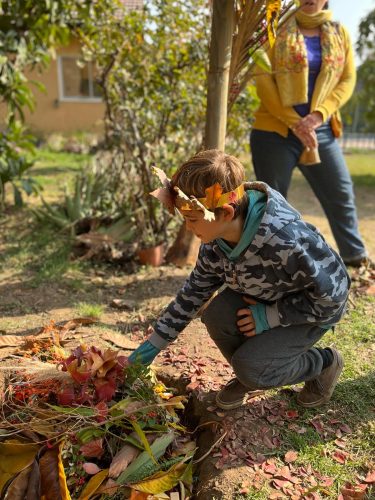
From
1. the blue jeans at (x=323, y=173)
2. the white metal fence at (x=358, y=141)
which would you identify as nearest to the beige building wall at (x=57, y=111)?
the white metal fence at (x=358, y=141)

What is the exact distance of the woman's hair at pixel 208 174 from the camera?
1.75 meters

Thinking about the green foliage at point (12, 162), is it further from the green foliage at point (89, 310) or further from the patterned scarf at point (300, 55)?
the patterned scarf at point (300, 55)

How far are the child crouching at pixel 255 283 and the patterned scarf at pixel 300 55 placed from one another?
1569 mm

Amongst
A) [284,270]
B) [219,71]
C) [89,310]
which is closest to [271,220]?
[284,270]

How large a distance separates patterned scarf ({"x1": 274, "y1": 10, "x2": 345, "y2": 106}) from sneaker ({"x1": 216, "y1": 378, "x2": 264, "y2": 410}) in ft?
6.46

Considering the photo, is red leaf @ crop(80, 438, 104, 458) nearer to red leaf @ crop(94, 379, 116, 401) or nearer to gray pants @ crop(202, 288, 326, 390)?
red leaf @ crop(94, 379, 116, 401)

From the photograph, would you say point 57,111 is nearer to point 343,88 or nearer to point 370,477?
point 343,88

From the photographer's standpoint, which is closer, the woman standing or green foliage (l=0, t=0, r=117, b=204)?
the woman standing

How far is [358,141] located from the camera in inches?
799

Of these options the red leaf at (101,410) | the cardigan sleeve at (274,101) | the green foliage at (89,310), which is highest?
the cardigan sleeve at (274,101)

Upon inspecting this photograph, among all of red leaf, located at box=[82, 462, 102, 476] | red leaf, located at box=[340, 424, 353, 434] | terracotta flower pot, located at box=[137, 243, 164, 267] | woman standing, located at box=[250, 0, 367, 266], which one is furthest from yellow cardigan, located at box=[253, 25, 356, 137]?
red leaf, located at box=[82, 462, 102, 476]

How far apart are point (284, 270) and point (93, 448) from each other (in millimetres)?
1033

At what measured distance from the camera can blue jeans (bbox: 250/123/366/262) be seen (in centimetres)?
346

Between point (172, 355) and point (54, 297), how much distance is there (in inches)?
47.1
